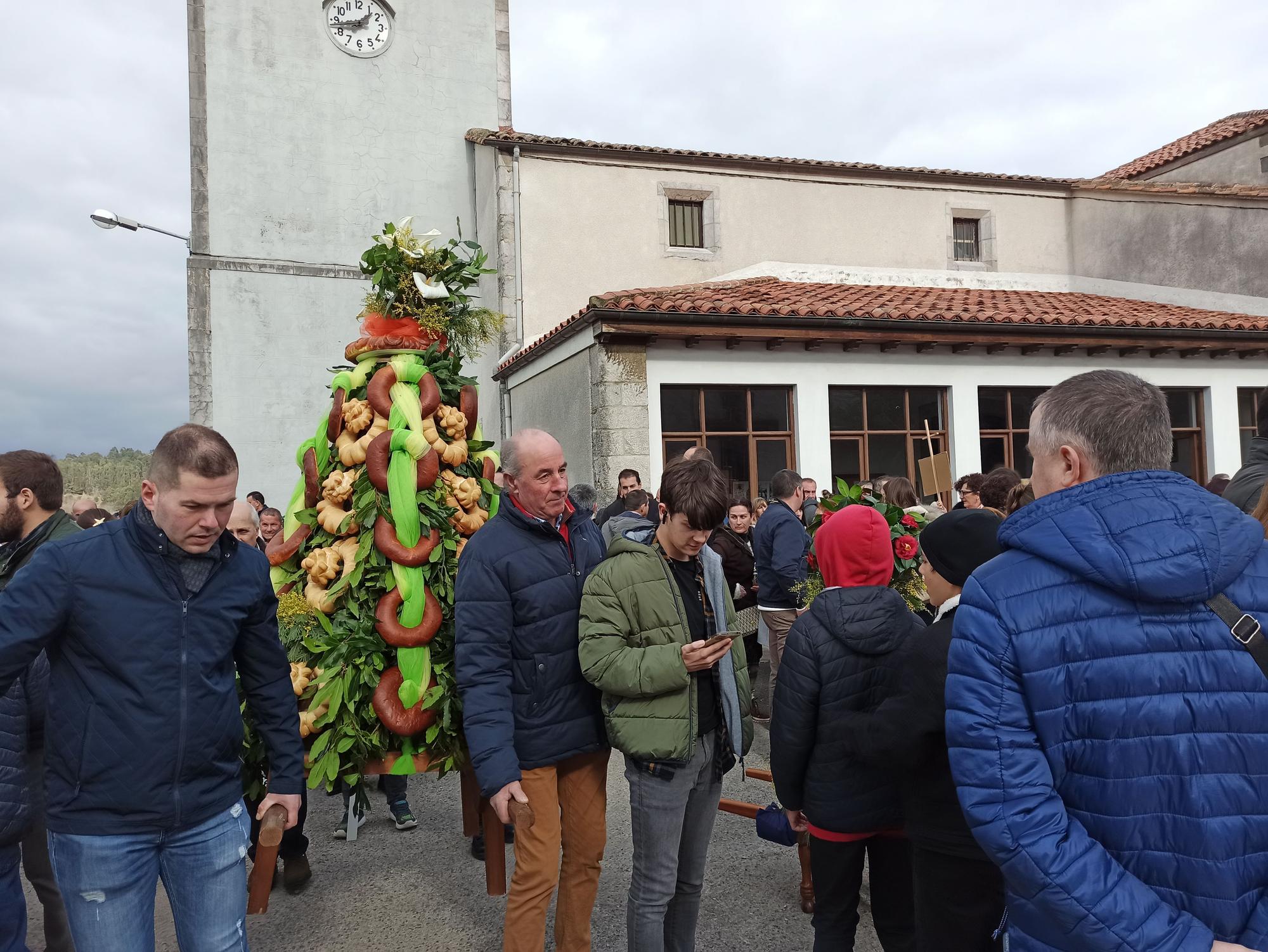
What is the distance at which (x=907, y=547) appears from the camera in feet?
13.7

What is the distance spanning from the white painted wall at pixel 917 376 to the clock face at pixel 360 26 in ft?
36.7

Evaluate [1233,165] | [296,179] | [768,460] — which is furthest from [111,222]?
[1233,165]

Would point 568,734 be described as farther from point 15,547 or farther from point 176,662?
point 15,547

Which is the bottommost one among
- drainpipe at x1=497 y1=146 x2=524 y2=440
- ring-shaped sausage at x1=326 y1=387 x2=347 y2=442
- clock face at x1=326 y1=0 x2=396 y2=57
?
ring-shaped sausage at x1=326 y1=387 x2=347 y2=442

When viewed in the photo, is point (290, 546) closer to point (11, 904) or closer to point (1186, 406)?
point (11, 904)

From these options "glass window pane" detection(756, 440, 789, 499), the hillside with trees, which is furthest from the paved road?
the hillside with trees

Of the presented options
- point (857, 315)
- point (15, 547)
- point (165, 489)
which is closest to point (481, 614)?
point (165, 489)

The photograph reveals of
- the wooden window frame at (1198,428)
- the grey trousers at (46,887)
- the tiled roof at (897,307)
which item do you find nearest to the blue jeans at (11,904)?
the grey trousers at (46,887)

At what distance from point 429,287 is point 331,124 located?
51.1 feet

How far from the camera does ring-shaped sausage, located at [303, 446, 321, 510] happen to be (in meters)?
3.84

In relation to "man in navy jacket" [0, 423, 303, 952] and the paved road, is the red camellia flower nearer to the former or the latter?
the paved road

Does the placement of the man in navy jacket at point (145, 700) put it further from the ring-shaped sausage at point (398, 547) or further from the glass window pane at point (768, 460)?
the glass window pane at point (768, 460)

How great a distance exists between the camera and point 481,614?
3.04 m

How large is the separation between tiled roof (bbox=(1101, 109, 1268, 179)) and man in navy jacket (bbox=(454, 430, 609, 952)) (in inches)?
793
